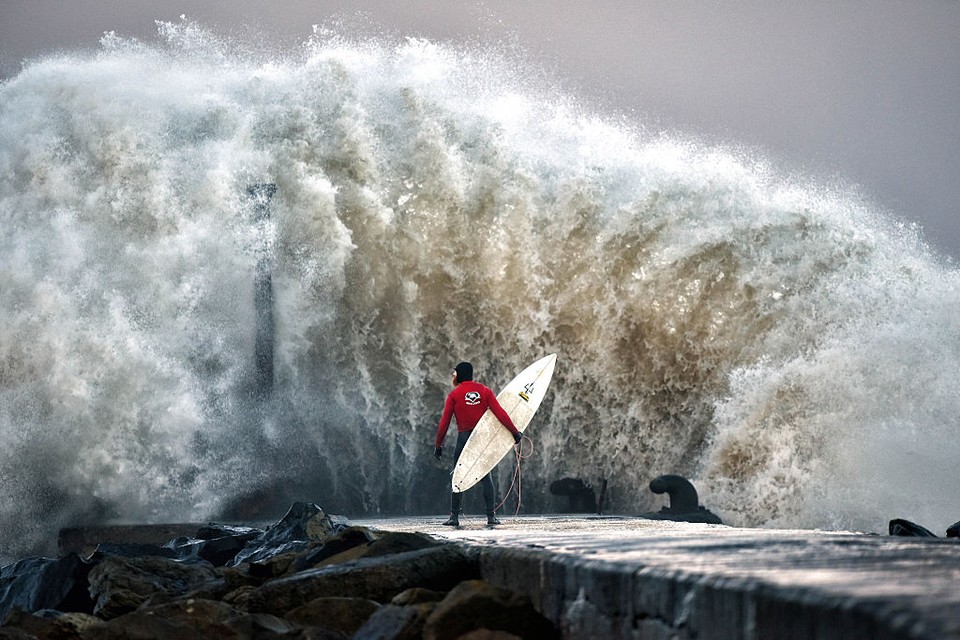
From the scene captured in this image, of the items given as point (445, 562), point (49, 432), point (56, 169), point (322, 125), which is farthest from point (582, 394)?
point (445, 562)

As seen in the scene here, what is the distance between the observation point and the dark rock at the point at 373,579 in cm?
521

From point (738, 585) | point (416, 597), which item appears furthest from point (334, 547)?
point (738, 585)

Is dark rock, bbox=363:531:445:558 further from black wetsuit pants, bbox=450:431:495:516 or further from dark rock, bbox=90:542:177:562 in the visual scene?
dark rock, bbox=90:542:177:562

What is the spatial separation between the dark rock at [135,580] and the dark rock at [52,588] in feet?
1.75

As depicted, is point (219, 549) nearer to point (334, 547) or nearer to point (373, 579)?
point (334, 547)

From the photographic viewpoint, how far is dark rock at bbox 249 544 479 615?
5.21 metres

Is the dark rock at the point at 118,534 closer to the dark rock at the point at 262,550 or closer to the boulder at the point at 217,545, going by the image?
the boulder at the point at 217,545

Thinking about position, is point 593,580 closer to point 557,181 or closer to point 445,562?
point 445,562

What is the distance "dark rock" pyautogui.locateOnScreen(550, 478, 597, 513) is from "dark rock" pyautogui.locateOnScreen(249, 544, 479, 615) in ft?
30.5

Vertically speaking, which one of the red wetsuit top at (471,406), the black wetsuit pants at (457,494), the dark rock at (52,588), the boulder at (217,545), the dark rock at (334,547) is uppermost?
the red wetsuit top at (471,406)

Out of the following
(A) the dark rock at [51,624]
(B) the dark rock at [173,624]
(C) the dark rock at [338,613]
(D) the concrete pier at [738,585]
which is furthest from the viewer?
(A) the dark rock at [51,624]

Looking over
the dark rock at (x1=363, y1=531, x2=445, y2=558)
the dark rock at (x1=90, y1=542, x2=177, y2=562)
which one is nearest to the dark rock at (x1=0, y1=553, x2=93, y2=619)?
the dark rock at (x1=90, y1=542, x2=177, y2=562)

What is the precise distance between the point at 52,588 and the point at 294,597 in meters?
2.75

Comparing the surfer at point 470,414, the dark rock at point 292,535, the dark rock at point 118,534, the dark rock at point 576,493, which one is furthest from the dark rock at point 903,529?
the dark rock at point 576,493
